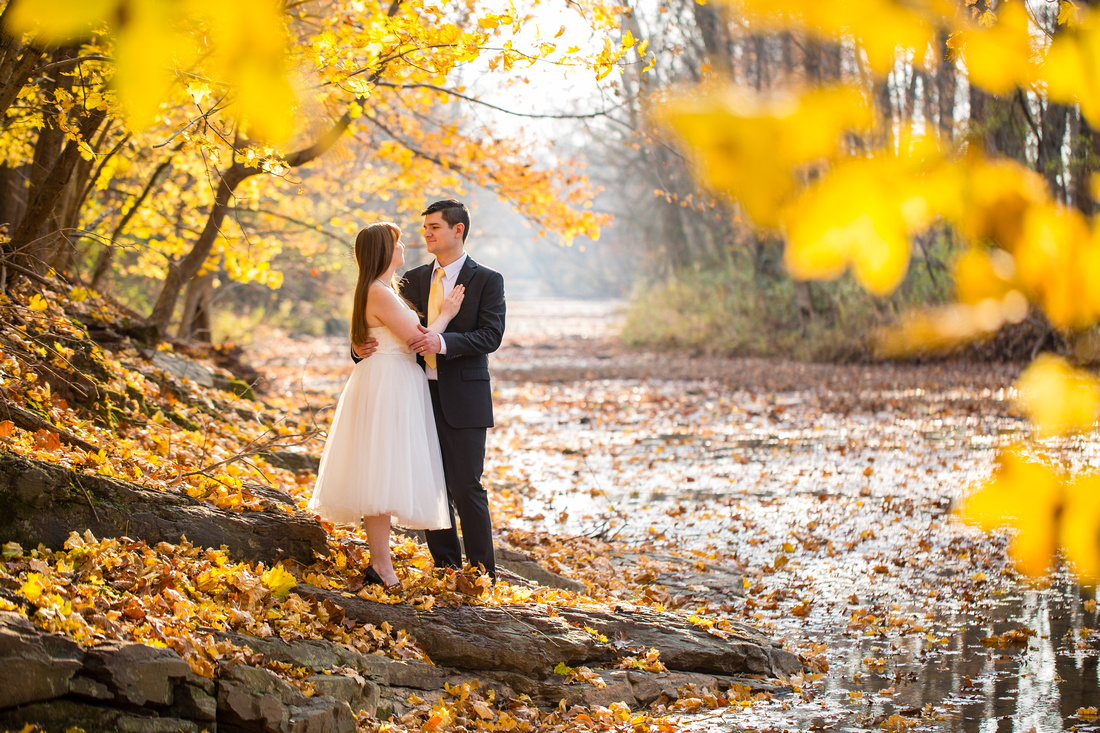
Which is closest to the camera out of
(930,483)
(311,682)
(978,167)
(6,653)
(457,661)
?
(978,167)

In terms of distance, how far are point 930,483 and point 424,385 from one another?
635cm

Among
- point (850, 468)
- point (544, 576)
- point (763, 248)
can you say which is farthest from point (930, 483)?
point (763, 248)

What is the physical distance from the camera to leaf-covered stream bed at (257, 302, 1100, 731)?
437cm

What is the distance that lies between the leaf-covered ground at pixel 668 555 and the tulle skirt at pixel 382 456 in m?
0.37

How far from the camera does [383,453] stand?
4.49 m

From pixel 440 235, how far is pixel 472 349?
26.4 inches

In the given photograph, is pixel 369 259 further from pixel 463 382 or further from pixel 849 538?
pixel 849 538

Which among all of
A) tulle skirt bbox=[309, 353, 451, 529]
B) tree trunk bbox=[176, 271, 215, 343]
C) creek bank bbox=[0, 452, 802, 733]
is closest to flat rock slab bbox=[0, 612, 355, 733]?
creek bank bbox=[0, 452, 802, 733]

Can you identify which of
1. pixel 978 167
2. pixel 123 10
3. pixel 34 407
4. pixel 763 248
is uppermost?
pixel 763 248

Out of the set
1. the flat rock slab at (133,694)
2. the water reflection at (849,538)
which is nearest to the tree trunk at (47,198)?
the flat rock slab at (133,694)

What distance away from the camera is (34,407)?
16.9 ft

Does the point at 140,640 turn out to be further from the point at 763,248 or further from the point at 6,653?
the point at 763,248

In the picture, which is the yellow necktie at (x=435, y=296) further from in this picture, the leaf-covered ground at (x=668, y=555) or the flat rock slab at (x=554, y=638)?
the flat rock slab at (x=554, y=638)

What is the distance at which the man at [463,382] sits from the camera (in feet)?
16.3
